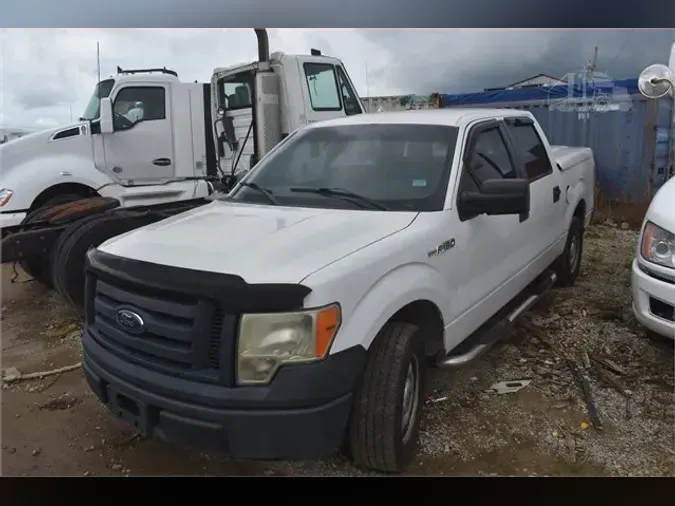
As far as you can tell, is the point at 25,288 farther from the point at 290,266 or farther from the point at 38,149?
the point at 290,266

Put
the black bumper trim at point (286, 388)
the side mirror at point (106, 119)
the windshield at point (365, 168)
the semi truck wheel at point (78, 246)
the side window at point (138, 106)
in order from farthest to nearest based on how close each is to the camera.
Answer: the side window at point (138, 106) → the side mirror at point (106, 119) → the semi truck wheel at point (78, 246) → the windshield at point (365, 168) → the black bumper trim at point (286, 388)

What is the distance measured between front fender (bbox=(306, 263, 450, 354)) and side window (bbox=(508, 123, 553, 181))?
1537 millimetres

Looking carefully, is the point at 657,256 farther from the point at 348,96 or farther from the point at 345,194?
the point at 348,96

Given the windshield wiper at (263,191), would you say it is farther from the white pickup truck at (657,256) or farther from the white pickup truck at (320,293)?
the white pickup truck at (657,256)

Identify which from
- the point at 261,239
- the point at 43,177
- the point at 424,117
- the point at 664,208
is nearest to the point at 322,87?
the point at 424,117

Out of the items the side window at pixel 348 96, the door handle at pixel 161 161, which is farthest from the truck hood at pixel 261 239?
the door handle at pixel 161 161

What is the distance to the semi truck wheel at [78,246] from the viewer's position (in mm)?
4109

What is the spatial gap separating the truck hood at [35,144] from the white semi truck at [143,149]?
14 millimetres

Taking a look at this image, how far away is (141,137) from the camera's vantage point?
6.21 meters

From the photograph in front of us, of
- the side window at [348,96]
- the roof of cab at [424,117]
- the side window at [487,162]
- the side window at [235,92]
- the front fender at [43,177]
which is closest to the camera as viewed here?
the side window at [487,162]

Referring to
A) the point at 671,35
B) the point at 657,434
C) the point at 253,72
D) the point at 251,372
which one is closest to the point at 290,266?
the point at 251,372

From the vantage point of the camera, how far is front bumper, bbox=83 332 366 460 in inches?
84.0

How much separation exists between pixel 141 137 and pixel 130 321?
4301mm

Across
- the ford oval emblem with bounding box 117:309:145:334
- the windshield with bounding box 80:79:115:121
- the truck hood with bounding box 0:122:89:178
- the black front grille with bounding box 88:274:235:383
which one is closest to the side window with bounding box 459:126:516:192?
the black front grille with bounding box 88:274:235:383
